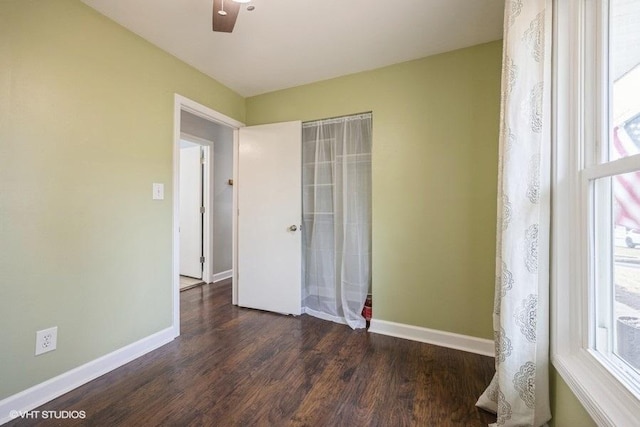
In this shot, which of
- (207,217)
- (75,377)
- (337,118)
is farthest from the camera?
(207,217)

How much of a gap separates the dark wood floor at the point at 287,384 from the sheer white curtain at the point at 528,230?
382mm

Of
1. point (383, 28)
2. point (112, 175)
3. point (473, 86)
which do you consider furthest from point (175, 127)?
point (473, 86)

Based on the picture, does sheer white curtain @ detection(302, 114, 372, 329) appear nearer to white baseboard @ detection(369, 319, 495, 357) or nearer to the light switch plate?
white baseboard @ detection(369, 319, 495, 357)

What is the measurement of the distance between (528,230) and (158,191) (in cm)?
240

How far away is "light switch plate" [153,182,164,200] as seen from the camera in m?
2.04

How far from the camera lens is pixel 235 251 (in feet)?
9.69

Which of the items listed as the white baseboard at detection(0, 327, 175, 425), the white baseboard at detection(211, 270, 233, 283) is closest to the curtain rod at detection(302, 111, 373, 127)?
the white baseboard at detection(0, 327, 175, 425)

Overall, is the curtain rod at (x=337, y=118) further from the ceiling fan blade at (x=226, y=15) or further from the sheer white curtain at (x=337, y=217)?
the ceiling fan blade at (x=226, y=15)

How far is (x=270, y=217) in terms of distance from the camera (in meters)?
2.76

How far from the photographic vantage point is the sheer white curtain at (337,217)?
2.47 metres

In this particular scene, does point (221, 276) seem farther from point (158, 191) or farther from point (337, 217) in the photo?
point (337, 217)

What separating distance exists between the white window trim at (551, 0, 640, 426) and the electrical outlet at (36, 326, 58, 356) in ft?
8.26

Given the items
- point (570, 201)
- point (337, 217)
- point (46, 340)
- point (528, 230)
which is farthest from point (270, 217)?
point (570, 201)

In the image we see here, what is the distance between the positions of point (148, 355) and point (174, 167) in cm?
147
